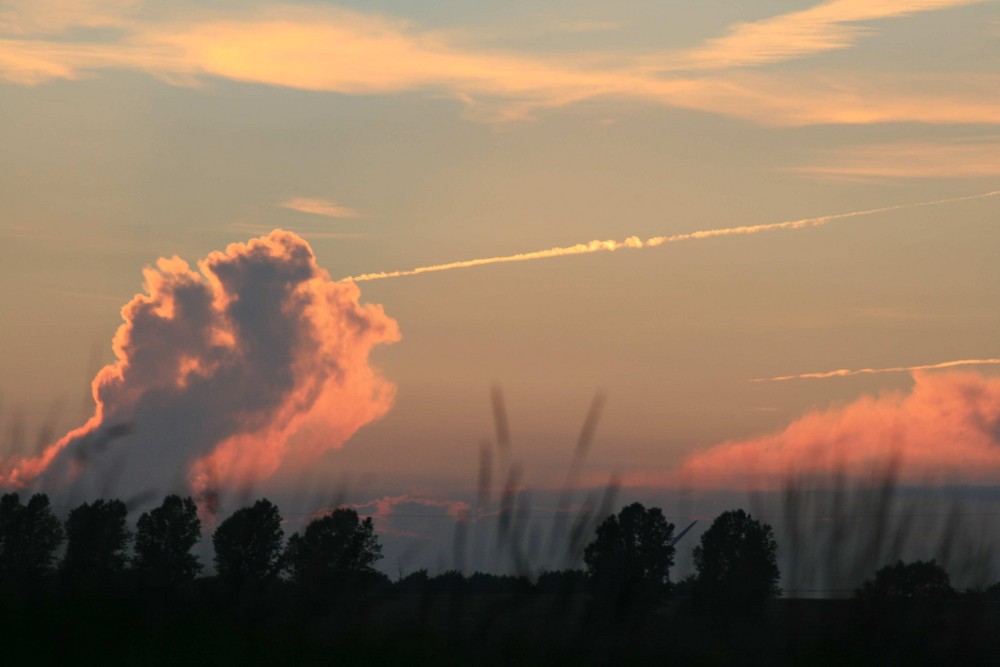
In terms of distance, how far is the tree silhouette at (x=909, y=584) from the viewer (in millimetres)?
8125

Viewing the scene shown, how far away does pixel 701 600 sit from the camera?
8.48m

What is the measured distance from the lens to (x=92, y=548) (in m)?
8.23

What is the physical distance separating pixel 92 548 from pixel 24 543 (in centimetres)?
88

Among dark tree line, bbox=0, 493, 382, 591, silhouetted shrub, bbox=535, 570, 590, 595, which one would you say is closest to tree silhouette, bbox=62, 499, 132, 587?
dark tree line, bbox=0, 493, 382, 591

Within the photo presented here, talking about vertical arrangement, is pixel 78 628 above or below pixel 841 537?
below

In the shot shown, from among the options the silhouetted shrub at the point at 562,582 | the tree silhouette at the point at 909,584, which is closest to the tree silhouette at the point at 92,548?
the silhouetted shrub at the point at 562,582

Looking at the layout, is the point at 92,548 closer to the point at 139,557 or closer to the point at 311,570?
the point at 139,557

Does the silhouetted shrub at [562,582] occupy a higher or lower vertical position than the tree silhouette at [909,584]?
lower

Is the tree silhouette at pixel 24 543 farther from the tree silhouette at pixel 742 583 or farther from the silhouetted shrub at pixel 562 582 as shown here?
the tree silhouette at pixel 742 583

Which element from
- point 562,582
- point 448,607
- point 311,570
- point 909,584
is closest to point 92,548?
point 311,570

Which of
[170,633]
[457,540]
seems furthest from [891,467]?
[170,633]

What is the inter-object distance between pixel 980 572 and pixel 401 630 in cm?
415

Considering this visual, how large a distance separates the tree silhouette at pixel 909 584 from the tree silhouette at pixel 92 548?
16.4 feet

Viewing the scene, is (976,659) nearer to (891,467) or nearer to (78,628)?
(891,467)
